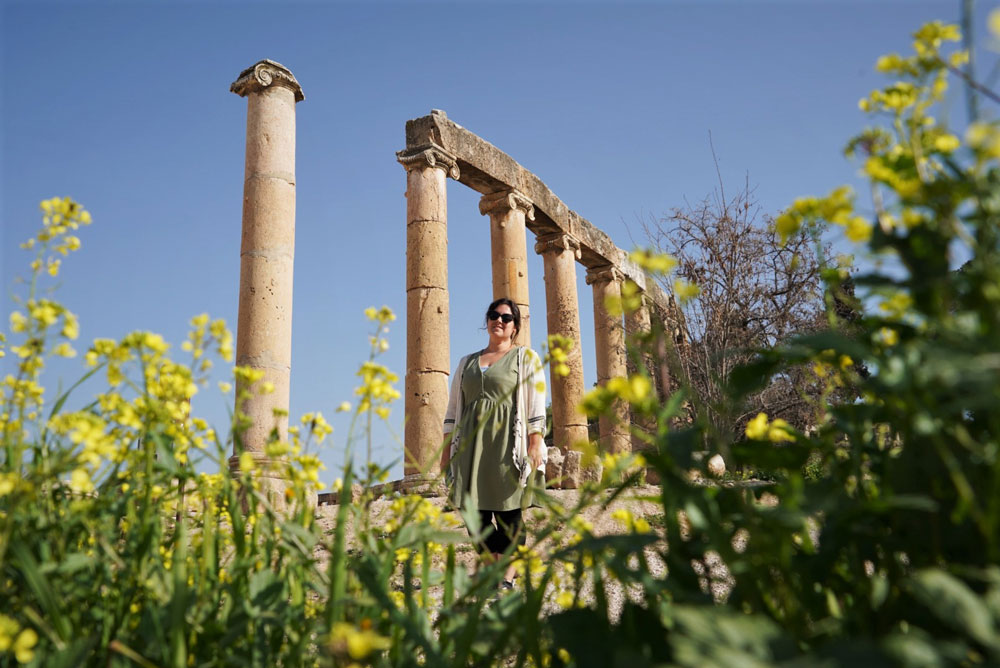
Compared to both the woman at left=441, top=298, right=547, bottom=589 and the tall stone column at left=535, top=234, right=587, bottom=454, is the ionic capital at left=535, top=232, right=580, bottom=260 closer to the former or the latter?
the tall stone column at left=535, top=234, right=587, bottom=454

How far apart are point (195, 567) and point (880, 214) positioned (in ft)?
5.47

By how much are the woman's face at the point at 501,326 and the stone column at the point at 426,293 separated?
6.05 meters

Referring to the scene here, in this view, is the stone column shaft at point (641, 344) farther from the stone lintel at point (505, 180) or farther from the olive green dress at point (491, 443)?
the stone lintel at point (505, 180)

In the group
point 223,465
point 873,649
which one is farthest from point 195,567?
point 873,649

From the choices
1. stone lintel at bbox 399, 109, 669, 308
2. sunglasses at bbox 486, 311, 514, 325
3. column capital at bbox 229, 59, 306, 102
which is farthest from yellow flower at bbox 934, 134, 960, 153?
column capital at bbox 229, 59, 306, 102

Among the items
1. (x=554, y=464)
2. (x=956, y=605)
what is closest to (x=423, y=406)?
(x=554, y=464)

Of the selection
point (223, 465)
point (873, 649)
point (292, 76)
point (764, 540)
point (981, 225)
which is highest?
point (292, 76)

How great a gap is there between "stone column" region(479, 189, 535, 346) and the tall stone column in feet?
5.90

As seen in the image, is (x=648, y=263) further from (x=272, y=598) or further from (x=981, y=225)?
(x=272, y=598)

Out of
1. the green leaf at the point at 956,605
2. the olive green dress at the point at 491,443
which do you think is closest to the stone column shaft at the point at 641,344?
the green leaf at the point at 956,605

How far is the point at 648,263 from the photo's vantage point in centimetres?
132

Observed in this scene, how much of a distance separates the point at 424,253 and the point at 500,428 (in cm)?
736

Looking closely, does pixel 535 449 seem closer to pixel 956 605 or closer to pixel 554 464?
pixel 956 605

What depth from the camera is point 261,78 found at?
36.5ft
